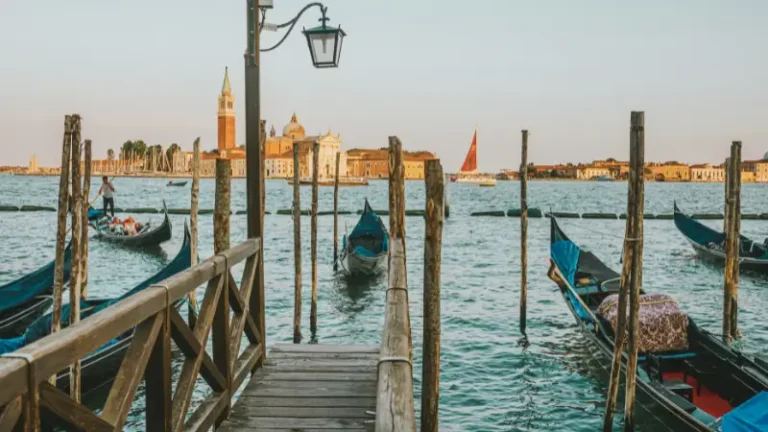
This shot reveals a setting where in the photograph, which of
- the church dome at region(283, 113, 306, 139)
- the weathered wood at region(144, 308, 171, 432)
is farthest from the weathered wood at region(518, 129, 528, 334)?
the church dome at region(283, 113, 306, 139)

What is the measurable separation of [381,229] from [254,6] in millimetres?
9555

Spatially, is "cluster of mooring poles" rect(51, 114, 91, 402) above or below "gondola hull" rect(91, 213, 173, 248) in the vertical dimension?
above

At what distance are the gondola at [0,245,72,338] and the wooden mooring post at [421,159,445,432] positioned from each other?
4.71 m

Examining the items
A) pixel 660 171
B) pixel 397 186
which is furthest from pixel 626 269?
pixel 660 171

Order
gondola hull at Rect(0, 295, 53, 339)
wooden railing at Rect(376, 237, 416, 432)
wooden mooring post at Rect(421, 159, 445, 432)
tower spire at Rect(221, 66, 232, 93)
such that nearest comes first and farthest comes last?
wooden railing at Rect(376, 237, 416, 432)
wooden mooring post at Rect(421, 159, 445, 432)
gondola hull at Rect(0, 295, 53, 339)
tower spire at Rect(221, 66, 232, 93)

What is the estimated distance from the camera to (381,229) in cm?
1252

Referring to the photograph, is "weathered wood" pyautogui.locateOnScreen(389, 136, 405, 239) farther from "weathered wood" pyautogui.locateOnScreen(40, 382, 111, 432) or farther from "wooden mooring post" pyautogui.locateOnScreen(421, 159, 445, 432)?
"weathered wood" pyautogui.locateOnScreen(40, 382, 111, 432)

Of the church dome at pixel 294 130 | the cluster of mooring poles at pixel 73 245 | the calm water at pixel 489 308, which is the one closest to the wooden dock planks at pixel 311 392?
the cluster of mooring poles at pixel 73 245

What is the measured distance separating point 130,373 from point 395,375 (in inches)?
22.2

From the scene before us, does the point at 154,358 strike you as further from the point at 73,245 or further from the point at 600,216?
the point at 600,216

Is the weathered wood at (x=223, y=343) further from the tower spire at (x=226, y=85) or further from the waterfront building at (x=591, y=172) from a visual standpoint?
the waterfront building at (x=591, y=172)

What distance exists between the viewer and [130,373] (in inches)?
57.4

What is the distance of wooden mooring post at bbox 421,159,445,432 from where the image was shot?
2562 millimetres

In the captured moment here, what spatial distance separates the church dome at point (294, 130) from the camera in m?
96.1
